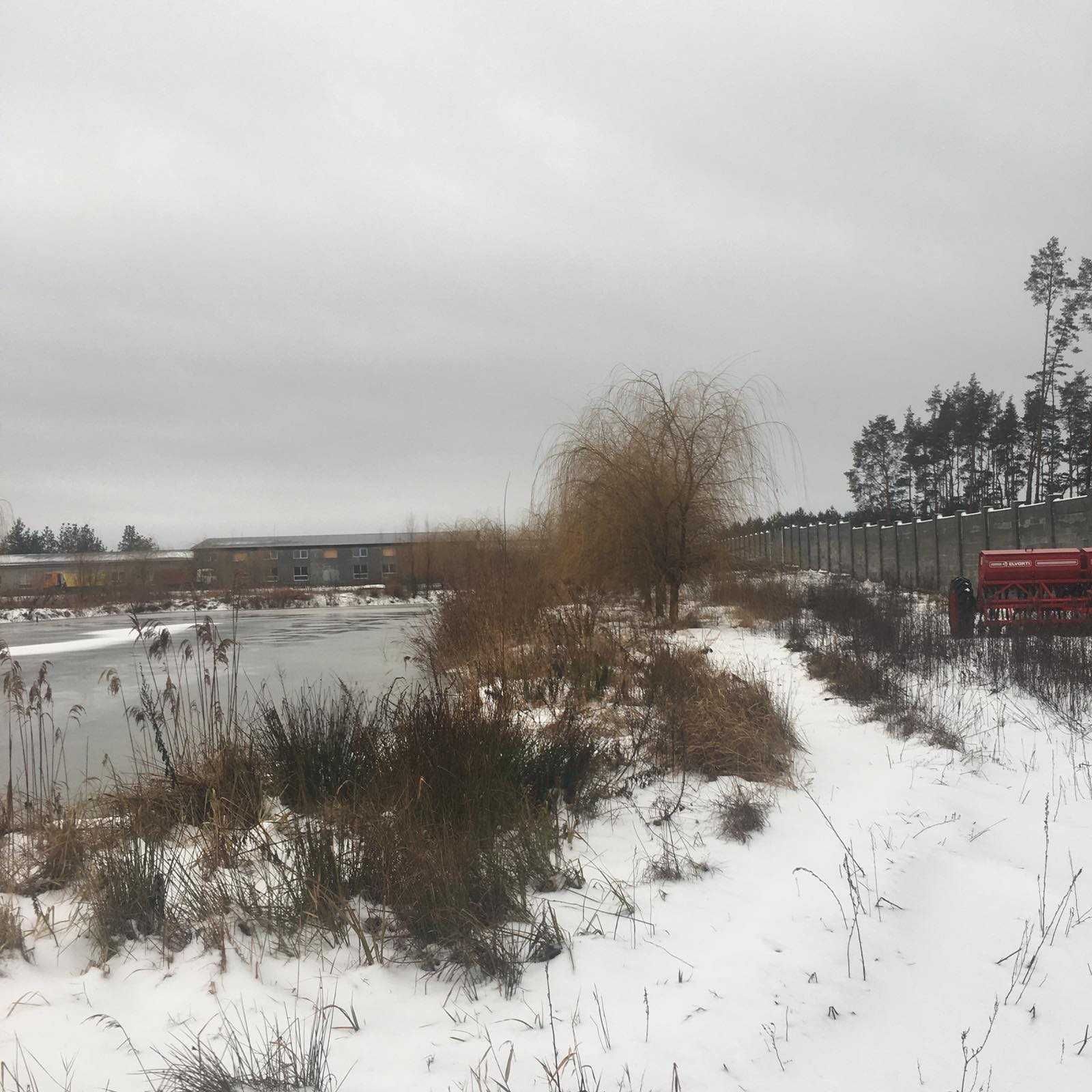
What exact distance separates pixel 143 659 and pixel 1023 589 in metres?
14.9

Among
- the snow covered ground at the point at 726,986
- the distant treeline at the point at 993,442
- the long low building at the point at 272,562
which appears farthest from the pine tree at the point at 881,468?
the snow covered ground at the point at 726,986

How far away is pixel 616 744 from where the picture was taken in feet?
19.8

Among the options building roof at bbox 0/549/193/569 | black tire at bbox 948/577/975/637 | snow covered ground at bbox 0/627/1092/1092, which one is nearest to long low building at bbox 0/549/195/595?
building roof at bbox 0/549/193/569

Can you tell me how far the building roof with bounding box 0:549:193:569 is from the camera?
202 ft

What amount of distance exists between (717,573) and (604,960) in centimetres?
1555

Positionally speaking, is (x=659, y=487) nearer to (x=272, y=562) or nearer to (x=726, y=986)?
(x=726, y=986)

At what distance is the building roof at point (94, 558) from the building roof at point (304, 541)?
6.79 metres

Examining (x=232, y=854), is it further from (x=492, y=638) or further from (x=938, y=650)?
(x=938, y=650)

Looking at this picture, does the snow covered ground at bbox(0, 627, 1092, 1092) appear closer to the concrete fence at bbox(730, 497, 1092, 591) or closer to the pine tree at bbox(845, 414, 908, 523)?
the concrete fence at bbox(730, 497, 1092, 591)

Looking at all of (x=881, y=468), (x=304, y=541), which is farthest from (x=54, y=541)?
(x=881, y=468)

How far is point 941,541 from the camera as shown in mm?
23516

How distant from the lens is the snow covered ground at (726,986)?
2.71 meters

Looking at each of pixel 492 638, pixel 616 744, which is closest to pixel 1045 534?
pixel 492 638

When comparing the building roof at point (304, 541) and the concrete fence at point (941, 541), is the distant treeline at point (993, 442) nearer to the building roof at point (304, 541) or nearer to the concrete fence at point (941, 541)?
the concrete fence at point (941, 541)
